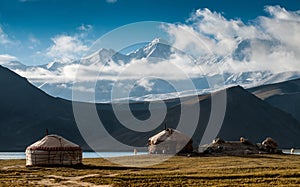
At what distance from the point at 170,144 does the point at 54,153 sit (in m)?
27.9

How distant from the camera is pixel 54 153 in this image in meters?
51.2

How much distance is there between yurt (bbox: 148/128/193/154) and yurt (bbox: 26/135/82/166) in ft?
84.4

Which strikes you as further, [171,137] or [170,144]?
[171,137]

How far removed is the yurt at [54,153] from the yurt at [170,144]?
1013 inches

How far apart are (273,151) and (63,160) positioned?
131ft

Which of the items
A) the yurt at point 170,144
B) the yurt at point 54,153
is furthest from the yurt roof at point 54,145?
the yurt at point 170,144

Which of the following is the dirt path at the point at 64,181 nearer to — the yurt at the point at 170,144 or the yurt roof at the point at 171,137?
the yurt at the point at 170,144

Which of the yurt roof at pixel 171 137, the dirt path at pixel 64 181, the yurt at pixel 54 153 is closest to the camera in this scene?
the dirt path at pixel 64 181

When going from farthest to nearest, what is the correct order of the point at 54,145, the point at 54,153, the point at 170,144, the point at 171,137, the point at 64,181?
the point at 171,137 < the point at 170,144 < the point at 54,145 < the point at 54,153 < the point at 64,181

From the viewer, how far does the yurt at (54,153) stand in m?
51.2

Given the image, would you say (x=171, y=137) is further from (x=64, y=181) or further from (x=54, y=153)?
(x=64, y=181)

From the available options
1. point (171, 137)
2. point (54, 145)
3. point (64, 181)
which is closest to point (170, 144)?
point (171, 137)

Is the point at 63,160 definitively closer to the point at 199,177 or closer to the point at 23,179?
the point at 23,179

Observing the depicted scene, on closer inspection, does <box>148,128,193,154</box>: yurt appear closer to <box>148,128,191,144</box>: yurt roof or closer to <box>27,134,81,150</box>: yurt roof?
<box>148,128,191,144</box>: yurt roof
